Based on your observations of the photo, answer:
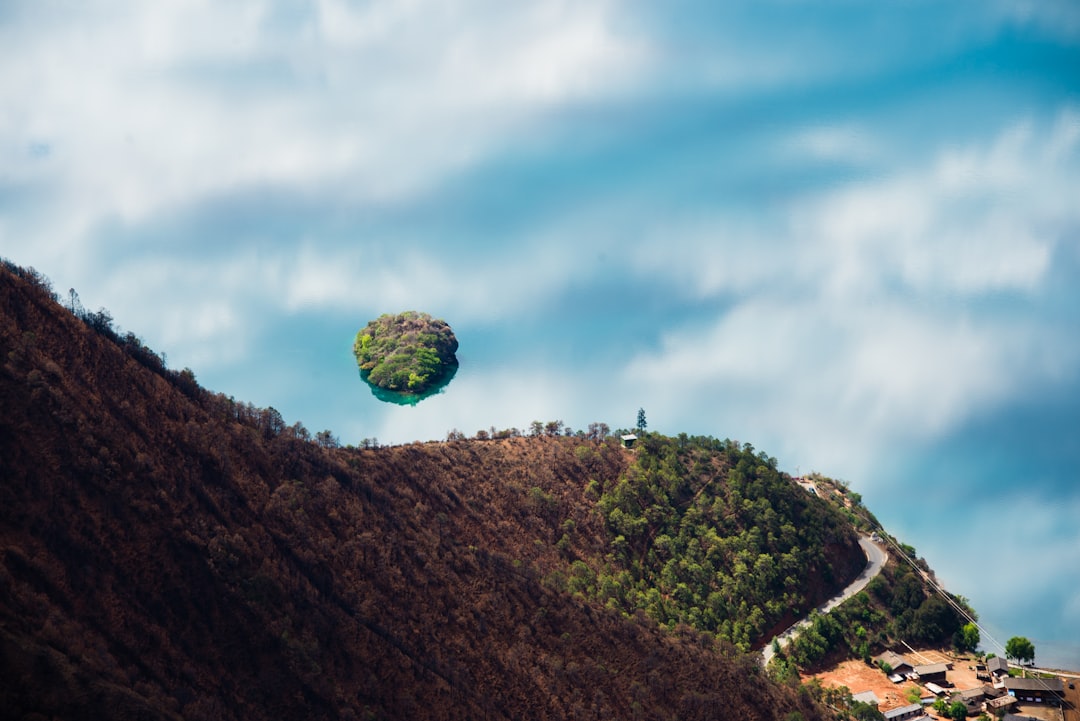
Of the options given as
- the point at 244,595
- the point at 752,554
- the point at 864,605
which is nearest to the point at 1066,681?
the point at 864,605

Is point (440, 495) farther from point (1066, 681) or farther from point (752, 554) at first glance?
point (1066, 681)

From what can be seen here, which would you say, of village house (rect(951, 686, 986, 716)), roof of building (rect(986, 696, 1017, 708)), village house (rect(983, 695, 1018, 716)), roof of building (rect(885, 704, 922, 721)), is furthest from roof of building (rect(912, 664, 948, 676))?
roof of building (rect(885, 704, 922, 721))

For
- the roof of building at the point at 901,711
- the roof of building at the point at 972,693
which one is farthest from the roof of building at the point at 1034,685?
the roof of building at the point at 901,711

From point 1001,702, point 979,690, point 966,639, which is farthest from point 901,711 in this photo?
point 966,639

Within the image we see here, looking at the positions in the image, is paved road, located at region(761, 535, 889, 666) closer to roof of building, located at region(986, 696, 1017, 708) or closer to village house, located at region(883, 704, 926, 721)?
village house, located at region(883, 704, 926, 721)

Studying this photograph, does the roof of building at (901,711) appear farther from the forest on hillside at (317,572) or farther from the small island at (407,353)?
the small island at (407,353)

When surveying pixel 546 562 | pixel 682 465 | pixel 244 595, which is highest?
pixel 682 465
